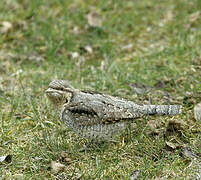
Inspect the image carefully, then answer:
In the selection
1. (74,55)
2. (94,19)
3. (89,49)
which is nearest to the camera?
(74,55)

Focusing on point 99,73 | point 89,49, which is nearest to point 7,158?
point 99,73

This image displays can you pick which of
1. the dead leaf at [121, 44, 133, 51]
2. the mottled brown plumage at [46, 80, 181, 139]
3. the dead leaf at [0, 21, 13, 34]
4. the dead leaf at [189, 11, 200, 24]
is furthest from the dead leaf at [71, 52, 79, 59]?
the mottled brown plumage at [46, 80, 181, 139]

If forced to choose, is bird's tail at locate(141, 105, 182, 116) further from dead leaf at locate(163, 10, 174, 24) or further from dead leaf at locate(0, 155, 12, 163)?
dead leaf at locate(163, 10, 174, 24)

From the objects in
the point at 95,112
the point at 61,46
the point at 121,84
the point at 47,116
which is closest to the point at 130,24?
the point at 61,46

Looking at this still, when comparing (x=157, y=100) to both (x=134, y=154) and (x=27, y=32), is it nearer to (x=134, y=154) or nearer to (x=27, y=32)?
(x=134, y=154)

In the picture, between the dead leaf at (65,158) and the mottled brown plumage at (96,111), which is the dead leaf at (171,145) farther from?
the dead leaf at (65,158)

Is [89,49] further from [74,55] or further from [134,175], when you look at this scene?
[134,175]
